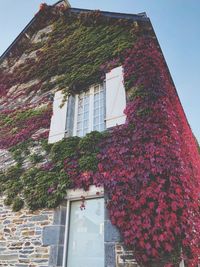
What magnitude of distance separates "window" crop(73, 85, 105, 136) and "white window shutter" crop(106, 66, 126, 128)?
38 cm

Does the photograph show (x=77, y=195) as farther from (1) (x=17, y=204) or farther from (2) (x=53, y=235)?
(1) (x=17, y=204)

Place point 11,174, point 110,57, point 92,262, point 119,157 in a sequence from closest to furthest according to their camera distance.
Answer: point 92,262 < point 119,157 < point 11,174 < point 110,57

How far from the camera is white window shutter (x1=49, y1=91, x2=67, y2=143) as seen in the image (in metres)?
5.94

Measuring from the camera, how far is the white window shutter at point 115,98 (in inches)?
208

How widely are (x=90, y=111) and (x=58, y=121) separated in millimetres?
832

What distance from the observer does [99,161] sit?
4.82 metres

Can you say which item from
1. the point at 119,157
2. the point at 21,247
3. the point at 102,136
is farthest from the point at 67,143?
the point at 21,247

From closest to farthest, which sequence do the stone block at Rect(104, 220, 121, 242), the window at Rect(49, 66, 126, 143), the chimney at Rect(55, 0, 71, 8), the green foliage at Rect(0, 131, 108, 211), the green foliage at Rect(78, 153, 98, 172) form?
the stone block at Rect(104, 220, 121, 242) → the green foliage at Rect(78, 153, 98, 172) → the green foliage at Rect(0, 131, 108, 211) → the window at Rect(49, 66, 126, 143) → the chimney at Rect(55, 0, 71, 8)

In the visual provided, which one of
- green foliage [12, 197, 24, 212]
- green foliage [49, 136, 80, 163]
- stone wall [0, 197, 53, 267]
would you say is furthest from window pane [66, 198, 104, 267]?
green foliage [12, 197, 24, 212]

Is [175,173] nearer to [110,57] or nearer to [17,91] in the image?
[110,57]

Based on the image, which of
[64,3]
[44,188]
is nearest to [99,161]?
[44,188]

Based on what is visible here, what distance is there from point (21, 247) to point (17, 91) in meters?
5.17

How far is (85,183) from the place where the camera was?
4727 millimetres

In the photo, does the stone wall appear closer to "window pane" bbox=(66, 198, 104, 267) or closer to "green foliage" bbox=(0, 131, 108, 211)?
"green foliage" bbox=(0, 131, 108, 211)
